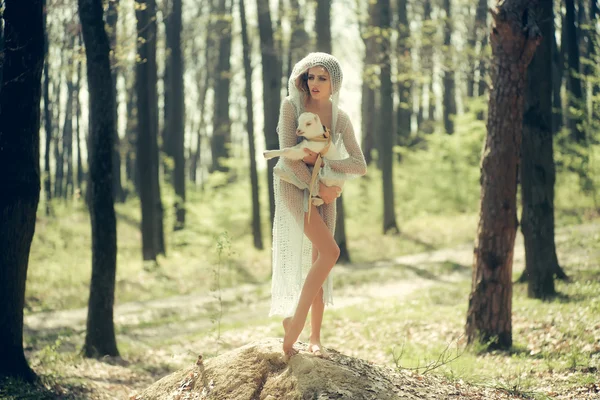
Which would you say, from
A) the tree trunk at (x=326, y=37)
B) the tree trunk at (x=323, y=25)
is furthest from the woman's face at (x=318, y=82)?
the tree trunk at (x=323, y=25)

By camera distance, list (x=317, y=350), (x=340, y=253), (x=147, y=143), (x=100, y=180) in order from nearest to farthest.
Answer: (x=317, y=350) → (x=100, y=180) → (x=340, y=253) → (x=147, y=143)

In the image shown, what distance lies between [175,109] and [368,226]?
8.03 meters

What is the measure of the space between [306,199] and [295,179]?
190 mm

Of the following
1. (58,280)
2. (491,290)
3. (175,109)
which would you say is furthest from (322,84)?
(175,109)

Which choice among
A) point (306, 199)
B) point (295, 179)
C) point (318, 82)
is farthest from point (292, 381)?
point (318, 82)

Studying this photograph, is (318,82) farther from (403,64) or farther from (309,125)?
(403,64)

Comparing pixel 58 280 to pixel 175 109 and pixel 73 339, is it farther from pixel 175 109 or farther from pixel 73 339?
pixel 175 109

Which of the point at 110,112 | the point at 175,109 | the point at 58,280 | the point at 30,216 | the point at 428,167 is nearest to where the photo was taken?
the point at 30,216

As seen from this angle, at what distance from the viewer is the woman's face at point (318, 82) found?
525 cm

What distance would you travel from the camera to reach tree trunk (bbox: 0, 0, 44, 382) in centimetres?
676

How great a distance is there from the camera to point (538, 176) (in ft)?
34.5

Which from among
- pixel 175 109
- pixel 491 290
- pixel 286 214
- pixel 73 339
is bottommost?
pixel 73 339

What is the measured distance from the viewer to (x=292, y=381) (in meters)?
4.94

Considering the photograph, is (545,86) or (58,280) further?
(58,280)
